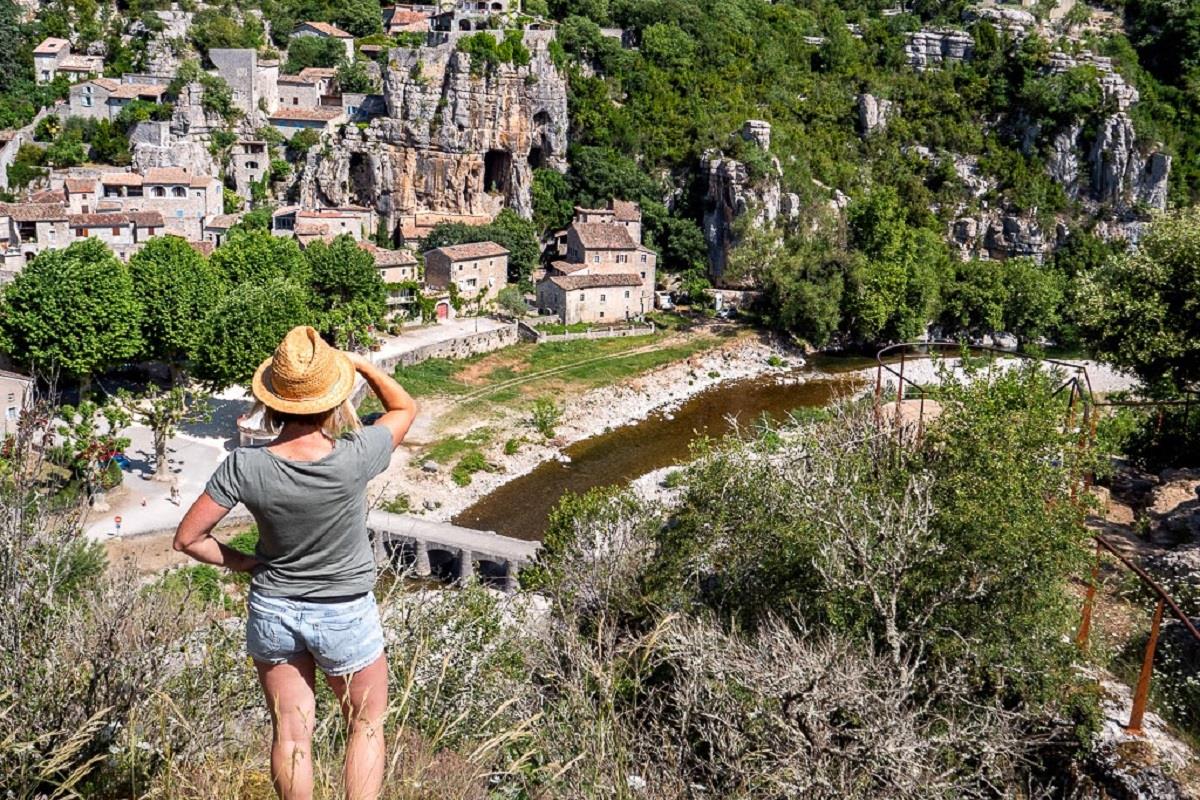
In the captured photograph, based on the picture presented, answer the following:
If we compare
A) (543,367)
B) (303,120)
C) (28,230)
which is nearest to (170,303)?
(28,230)

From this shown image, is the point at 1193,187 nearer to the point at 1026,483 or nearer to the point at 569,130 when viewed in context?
the point at 569,130

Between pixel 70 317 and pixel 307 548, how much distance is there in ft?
87.4

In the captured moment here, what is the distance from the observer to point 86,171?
4425cm

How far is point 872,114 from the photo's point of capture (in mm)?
55594

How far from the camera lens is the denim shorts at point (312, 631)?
13.3ft

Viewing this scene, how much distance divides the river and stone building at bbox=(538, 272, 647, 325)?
7.64m

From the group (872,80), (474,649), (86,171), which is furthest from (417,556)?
(872,80)

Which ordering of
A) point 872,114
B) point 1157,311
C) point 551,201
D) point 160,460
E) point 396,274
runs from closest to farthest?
point 1157,311 < point 160,460 < point 396,274 < point 551,201 < point 872,114

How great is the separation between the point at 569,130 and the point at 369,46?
1415 centimetres

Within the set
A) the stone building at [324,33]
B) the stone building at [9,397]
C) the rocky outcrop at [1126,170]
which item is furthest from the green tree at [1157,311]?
the stone building at [324,33]

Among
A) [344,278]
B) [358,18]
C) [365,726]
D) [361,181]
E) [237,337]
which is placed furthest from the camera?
[358,18]

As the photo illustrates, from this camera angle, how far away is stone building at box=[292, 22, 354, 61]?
56.0 metres

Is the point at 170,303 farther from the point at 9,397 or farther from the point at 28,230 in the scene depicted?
the point at 28,230

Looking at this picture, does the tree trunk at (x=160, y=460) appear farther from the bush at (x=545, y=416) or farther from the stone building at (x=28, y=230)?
the stone building at (x=28, y=230)
